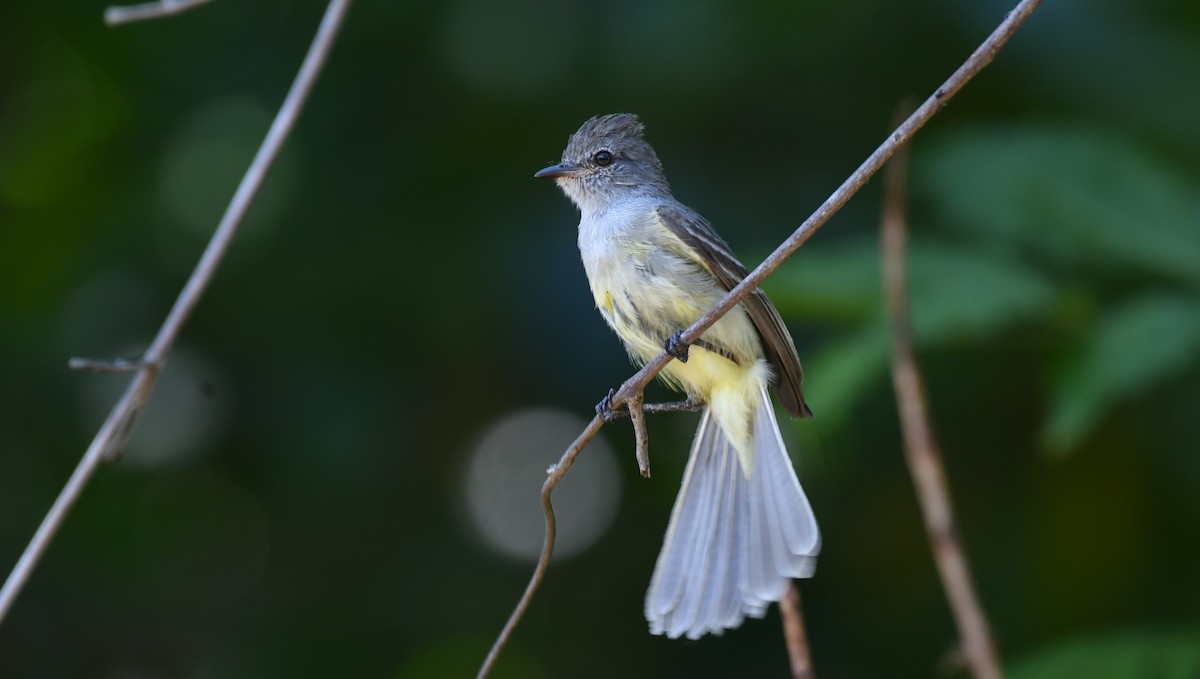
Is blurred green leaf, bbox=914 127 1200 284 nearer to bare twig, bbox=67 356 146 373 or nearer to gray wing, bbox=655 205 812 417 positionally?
gray wing, bbox=655 205 812 417

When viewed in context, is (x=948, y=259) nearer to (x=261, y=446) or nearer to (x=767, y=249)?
(x=767, y=249)

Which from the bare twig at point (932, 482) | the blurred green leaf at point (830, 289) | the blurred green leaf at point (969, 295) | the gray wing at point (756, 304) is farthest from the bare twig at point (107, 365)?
the blurred green leaf at point (969, 295)

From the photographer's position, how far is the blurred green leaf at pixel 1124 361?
10.2 ft

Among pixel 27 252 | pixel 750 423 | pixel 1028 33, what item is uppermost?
pixel 1028 33

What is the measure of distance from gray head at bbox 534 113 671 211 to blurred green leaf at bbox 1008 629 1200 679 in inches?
70.9

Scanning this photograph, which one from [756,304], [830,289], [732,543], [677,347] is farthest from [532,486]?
[677,347]

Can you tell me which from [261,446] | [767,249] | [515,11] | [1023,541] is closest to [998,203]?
[767,249]

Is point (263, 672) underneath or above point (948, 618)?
underneath

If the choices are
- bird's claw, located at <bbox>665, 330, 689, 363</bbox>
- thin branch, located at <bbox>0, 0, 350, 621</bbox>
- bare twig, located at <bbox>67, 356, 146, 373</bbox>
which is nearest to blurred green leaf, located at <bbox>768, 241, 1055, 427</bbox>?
bird's claw, located at <bbox>665, 330, 689, 363</bbox>

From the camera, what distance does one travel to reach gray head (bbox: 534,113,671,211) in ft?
13.3

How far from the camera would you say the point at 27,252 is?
510 centimetres

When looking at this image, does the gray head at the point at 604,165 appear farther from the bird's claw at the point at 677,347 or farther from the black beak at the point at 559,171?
the bird's claw at the point at 677,347

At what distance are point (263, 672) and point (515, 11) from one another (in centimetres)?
271

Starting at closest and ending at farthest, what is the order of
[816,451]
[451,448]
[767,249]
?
[816,451] < [767,249] < [451,448]
